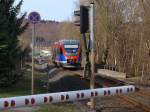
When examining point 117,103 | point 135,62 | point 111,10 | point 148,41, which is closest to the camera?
point 117,103

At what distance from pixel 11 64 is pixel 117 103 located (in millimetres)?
6133

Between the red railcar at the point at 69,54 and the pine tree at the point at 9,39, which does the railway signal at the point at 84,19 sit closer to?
the pine tree at the point at 9,39

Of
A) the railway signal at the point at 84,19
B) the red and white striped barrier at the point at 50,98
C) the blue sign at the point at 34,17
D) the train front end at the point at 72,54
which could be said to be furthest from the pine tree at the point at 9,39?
the train front end at the point at 72,54

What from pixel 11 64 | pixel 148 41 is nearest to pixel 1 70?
pixel 11 64

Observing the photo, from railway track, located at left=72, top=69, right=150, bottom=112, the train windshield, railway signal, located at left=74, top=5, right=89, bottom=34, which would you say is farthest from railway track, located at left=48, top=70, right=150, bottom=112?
the train windshield

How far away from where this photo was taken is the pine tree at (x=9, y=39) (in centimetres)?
2212

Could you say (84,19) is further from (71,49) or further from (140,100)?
(71,49)

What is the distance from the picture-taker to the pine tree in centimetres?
2212

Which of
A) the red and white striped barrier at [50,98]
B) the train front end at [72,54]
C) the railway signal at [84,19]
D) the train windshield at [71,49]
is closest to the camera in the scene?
the red and white striped barrier at [50,98]

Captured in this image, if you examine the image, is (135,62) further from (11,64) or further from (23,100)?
(23,100)

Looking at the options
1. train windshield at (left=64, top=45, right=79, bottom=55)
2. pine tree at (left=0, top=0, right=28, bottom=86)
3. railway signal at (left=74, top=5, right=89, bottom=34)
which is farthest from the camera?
train windshield at (left=64, top=45, right=79, bottom=55)

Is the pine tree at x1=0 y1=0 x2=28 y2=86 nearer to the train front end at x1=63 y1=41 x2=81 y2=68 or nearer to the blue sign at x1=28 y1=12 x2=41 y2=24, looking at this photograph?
the blue sign at x1=28 y1=12 x2=41 y2=24

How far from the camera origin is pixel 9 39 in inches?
877

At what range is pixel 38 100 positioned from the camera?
35.6 feet
